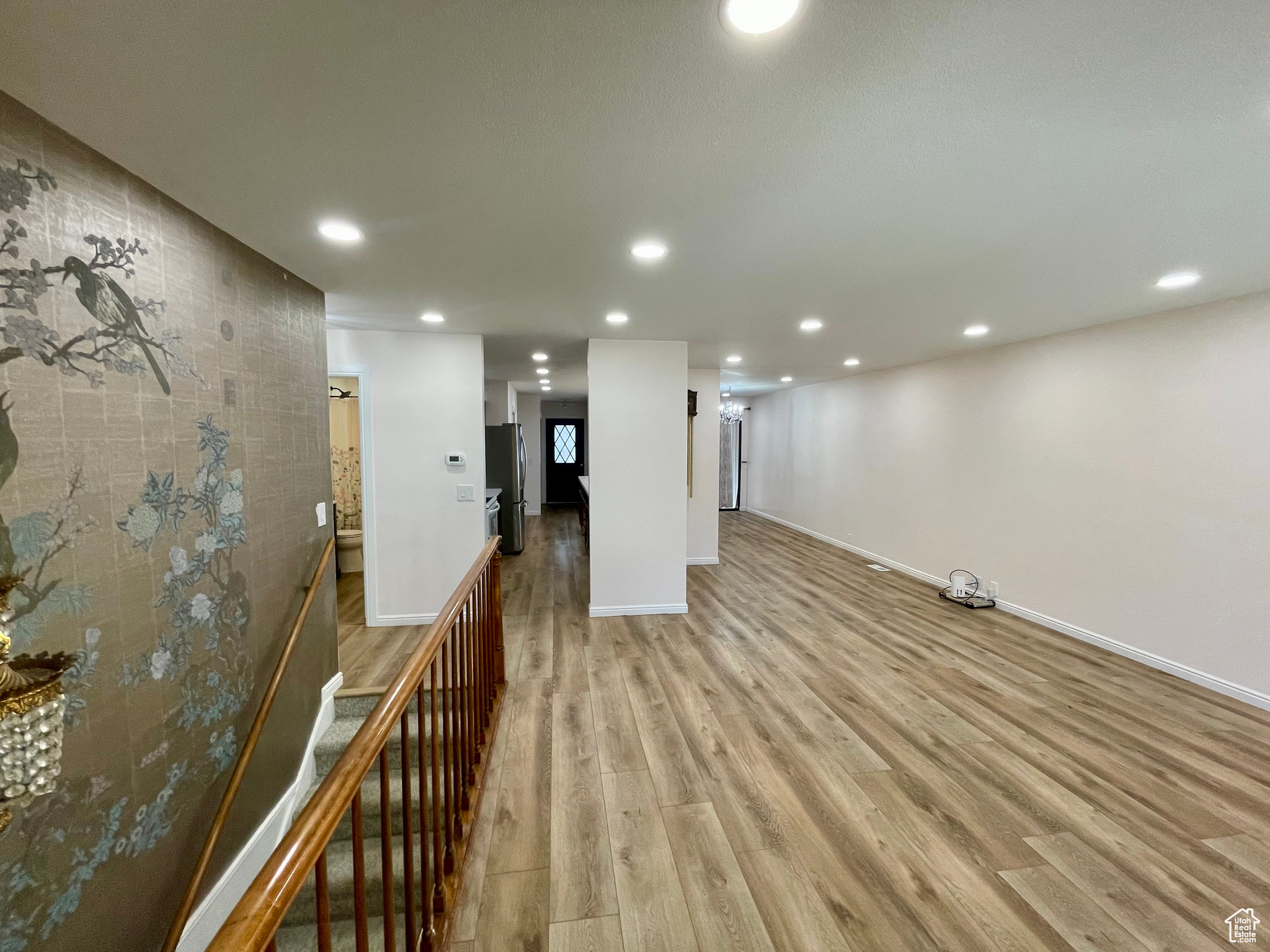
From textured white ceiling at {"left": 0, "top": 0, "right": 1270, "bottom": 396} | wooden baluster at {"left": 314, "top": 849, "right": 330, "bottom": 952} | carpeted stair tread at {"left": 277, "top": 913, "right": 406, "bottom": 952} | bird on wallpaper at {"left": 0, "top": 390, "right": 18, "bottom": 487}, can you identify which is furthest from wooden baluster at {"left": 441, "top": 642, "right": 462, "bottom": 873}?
textured white ceiling at {"left": 0, "top": 0, "right": 1270, "bottom": 396}

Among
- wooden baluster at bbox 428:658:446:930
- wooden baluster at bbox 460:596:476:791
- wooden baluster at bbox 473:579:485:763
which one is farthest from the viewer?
wooden baluster at bbox 473:579:485:763

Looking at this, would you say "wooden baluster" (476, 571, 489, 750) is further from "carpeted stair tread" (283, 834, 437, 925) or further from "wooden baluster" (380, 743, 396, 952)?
"wooden baluster" (380, 743, 396, 952)

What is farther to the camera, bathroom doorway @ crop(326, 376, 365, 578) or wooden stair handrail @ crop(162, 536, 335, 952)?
bathroom doorway @ crop(326, 376, 365, 578)

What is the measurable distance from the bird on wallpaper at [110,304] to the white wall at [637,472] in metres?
2.78

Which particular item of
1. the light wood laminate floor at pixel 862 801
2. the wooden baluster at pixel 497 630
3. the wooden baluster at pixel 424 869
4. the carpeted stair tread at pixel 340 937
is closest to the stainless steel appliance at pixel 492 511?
the light wood laminate floor at pixel 862 801

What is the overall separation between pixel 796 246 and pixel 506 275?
1415 millimetres

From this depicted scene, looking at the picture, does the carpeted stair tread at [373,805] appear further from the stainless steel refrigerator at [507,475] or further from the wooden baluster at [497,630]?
the stainless steel refrigerator at [507,475]

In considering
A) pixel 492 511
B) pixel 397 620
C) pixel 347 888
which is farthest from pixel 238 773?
pixel 492 511

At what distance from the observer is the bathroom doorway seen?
5.68 meters

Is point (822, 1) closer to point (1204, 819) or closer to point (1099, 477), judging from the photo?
point (1204, 819)

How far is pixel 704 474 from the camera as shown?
6.16m

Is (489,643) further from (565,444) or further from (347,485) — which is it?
(565,444)

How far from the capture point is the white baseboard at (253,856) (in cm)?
178

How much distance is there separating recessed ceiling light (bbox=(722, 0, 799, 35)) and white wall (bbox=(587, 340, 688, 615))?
3.18 metres
